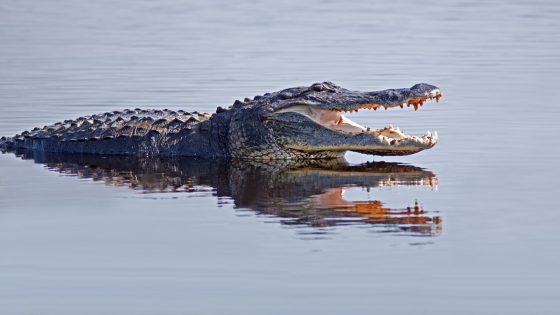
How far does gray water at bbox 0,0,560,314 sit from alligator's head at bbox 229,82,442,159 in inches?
10.8

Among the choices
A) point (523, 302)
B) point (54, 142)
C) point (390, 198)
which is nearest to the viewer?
point (523, 302)

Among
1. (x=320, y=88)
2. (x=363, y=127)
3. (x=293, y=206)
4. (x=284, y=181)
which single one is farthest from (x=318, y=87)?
(x=293, y=206)

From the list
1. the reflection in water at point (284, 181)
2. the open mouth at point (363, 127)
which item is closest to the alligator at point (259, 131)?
the open mouth at point (363, 127)

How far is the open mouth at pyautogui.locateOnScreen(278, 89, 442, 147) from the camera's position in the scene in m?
13.3

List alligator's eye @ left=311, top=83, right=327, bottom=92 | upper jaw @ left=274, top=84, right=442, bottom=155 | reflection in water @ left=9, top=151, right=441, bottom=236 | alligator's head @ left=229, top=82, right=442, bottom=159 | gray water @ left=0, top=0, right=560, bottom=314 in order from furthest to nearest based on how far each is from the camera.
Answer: alligator's eye @ left=311, top=83, right=327, bottom=92
alligator's head @ left=229, top=82, right=442, bottom=159
upper jaw @ left=274, top=84, right=442, bottom=155
reflection in water @ left=9, top=151, right=441, bottom=236
gray water @ left=0, top=0, right=560, bottom=314

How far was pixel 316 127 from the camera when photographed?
13797 mm

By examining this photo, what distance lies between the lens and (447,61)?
878 inches

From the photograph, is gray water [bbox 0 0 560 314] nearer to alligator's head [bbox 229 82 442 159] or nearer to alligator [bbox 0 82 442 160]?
alligator's head [bbox 229 82 442 159]

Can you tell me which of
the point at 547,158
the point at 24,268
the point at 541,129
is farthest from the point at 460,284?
the point at 541,129

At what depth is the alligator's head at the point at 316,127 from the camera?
529 inches

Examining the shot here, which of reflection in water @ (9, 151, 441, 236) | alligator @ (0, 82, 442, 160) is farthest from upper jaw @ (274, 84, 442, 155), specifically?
reflection in water @ (9, 151, 441, 236)

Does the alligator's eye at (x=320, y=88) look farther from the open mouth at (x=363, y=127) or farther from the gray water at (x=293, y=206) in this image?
the gray water at (x=293, y=206)

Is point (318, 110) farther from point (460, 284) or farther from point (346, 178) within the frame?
point (460, 284)

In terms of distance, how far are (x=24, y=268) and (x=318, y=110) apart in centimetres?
529
